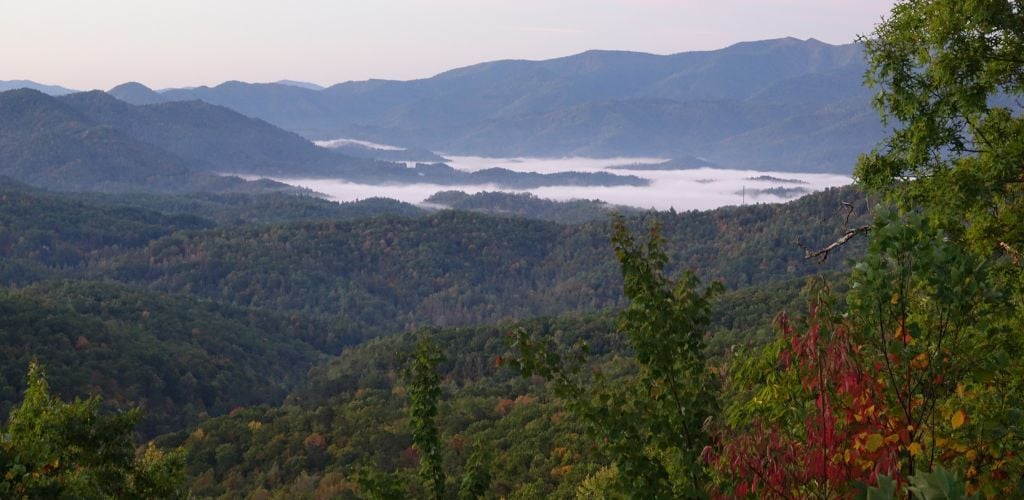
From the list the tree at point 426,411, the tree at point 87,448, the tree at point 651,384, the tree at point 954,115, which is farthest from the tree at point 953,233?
the tree at point 87,448

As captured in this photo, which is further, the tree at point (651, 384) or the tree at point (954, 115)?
the tree at point (954, 115)

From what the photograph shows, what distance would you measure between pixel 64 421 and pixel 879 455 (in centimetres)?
1426

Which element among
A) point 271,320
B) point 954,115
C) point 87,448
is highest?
point 954,115

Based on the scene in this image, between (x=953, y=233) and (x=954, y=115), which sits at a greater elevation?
(x=954, y=115)

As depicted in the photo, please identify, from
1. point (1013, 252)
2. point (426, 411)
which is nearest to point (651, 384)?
point (426, 411)

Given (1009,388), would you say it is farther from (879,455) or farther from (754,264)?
(754,264)

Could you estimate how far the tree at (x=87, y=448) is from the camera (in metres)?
14.4

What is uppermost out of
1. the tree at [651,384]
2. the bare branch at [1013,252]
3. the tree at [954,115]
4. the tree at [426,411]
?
the tree at [954,115]

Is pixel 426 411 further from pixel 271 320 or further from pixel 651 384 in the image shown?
pixel 271 320

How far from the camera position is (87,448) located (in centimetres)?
1672

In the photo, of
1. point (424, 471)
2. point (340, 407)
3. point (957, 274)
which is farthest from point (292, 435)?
point (957, 274)

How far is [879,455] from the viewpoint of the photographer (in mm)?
7492

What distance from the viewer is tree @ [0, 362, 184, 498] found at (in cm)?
1442

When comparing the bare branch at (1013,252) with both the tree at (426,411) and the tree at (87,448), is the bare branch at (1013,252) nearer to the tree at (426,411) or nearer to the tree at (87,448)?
the tree at (426,411)
